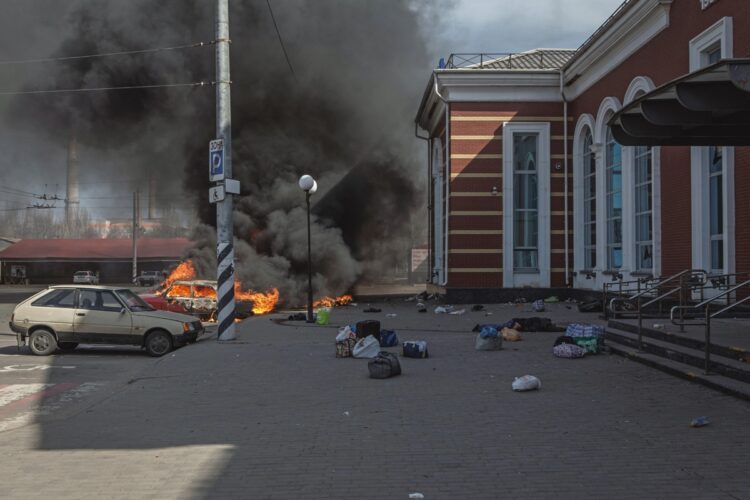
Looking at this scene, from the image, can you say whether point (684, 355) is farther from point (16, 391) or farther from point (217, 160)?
point (217, 160)

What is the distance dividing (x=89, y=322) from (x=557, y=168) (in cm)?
1598

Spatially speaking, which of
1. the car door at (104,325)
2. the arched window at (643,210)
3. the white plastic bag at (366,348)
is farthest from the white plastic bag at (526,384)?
the arched window at (643,210)

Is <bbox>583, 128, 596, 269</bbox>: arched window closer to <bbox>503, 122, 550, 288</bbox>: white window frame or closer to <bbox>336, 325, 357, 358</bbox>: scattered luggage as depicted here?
<bbox>503, 122, 550, 288</bbox>: white window frame

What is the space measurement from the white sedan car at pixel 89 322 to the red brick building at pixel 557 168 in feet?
37.9

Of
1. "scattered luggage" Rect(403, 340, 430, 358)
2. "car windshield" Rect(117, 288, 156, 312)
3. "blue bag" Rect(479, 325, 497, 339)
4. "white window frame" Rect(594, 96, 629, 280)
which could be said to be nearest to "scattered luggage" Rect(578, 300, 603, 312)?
"white window frame" Rect(594, 96, 629, 280)

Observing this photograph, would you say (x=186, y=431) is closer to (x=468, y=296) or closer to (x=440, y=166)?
(x=468, y=296)

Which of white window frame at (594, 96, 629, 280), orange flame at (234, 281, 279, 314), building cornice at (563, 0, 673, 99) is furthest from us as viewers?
orange flame at (234, 281, 279, 314)

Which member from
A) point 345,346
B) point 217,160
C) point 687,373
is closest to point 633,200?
point 345,346

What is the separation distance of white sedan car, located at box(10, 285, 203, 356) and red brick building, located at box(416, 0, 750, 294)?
1155 cm

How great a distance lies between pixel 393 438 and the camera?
18.9ft

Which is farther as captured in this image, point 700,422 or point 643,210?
point 643,210

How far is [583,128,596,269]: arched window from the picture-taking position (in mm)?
21391

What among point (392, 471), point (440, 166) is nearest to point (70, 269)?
point (440, 166)

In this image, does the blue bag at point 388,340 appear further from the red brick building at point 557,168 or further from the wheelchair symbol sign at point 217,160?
the red brick building at point 557,168
